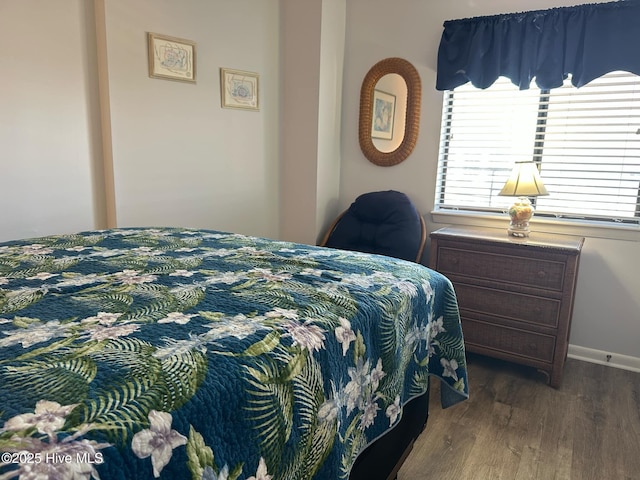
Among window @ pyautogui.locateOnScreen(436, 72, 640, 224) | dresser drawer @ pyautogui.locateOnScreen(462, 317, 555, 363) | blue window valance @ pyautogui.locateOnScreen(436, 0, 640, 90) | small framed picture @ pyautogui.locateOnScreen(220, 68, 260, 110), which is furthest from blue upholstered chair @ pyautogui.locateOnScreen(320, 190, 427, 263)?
small framed picture @ pyautogui.locateOnScreen(220, 68, 260, 110)

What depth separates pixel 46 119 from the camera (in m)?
2.56

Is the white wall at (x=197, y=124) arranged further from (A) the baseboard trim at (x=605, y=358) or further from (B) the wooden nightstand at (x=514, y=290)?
(A) the baseboard trim at (x=605, y=358)

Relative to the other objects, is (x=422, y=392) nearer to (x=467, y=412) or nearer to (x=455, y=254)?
(x=467, y=412)

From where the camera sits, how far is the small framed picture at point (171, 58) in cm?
286

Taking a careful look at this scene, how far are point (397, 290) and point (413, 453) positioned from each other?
39.0 inches

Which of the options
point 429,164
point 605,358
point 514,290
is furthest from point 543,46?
point 605,358

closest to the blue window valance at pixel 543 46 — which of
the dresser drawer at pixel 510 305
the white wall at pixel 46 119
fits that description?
the dresser drawer at pixel 510 305

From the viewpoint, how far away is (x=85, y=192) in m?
2.77

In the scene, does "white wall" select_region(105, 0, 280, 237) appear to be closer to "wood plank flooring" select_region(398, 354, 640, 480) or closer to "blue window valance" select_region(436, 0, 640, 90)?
"blue window valance" select_region(436, 0, 640, 90)

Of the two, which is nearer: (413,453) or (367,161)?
(413,453)

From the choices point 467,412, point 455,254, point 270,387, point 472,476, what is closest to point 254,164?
point 455,254

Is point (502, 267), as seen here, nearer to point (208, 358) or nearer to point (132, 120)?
point (208, 358)

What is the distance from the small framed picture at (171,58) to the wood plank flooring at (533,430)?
2488mm

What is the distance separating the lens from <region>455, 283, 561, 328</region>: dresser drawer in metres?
2.58
